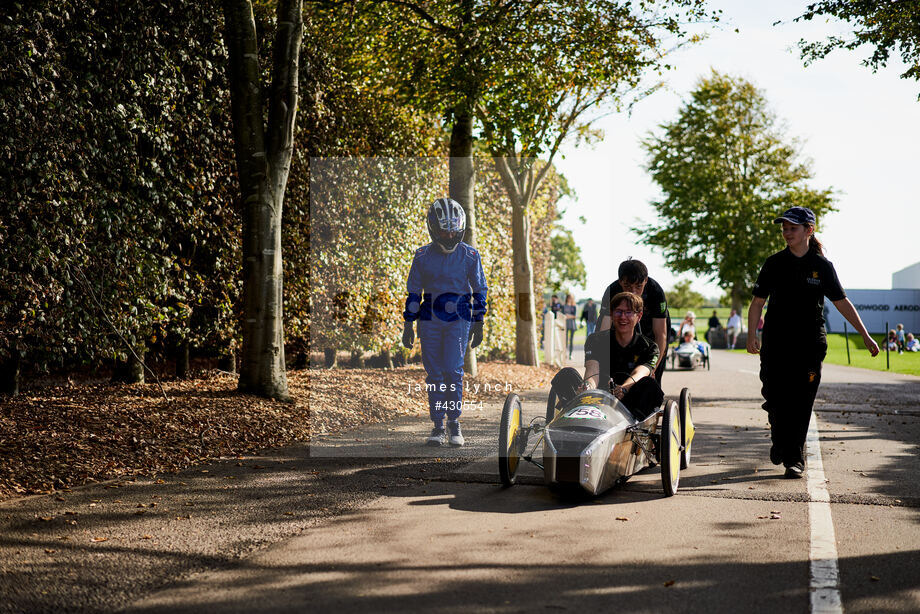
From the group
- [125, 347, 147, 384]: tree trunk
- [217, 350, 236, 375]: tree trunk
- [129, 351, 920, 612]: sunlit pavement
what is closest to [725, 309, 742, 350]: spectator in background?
[217, 350, 236, 375]: tree trunk

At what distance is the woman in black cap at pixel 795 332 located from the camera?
7.20 m

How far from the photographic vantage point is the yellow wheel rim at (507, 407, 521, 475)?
21.2 feet

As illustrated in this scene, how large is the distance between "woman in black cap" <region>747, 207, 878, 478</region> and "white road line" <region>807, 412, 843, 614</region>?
0.40 m

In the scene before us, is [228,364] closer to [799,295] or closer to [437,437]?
[437,437]

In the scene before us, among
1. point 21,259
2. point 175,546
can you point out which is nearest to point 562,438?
point 175,546

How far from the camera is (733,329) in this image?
41.2m

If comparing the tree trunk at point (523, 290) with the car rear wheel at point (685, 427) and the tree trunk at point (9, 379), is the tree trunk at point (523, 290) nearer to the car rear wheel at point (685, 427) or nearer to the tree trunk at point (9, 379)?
the tree trunk at point (9, 379)

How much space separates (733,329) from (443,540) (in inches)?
1521

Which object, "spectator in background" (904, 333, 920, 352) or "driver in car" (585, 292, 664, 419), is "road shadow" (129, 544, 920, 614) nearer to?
"driver in car" (585, 292, 664, 419)

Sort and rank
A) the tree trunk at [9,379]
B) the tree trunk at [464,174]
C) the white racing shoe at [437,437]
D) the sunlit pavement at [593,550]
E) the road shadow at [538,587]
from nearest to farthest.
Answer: the road shadow at [538,587]
the sunlit pavement at [593,550]
the white racing shoe at [437,437]
the tree trunk at [9,379]
the tree trunk at [464,174]

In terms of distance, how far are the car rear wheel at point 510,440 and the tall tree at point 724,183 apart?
42.4 metres

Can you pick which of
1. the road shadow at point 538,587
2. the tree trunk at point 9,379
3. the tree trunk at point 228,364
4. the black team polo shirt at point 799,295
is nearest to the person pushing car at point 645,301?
the black team polo shirt at point 799,295

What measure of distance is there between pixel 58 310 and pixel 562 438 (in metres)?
5.82

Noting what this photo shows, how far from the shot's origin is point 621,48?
14953 millimetres
